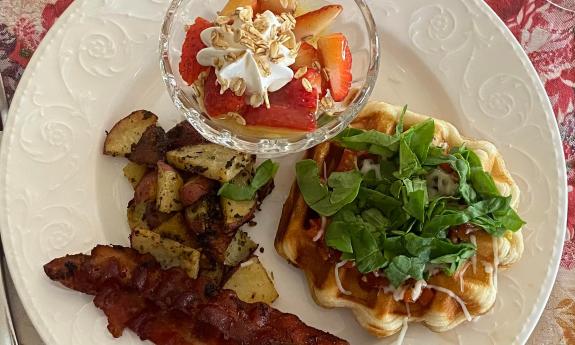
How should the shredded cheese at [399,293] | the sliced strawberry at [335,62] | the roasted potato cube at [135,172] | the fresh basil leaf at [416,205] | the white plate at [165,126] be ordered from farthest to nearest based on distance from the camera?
the roasted potato cube at [135,172], the white plate at [165,126], the sliced strawberry at [335,62], the shredded cheese at [399,293], the fresh basil leaf at [416,205]

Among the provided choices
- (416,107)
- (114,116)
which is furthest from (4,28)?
(416,107)

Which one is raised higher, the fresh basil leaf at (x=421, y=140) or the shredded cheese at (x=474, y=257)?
the fresh basil leaf at (x=421, y=140)

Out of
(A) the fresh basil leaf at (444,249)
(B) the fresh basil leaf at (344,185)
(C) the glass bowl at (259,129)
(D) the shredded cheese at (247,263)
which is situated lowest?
(D) the shredded cheese at (247,263)

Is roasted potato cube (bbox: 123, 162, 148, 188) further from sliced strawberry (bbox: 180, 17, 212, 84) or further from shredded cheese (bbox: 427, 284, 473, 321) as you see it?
shredded cheese (bbox: 427, 284, 473, 321)

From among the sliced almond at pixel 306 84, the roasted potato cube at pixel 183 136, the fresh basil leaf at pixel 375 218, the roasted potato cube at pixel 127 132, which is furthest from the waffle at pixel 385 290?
the roasted potato cube at pixel 127 132

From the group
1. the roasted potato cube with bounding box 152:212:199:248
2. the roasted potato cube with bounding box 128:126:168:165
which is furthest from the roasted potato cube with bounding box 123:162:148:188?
the roasted potato cube with bounding box 152:212:199:248

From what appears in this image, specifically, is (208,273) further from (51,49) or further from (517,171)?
(517,171)

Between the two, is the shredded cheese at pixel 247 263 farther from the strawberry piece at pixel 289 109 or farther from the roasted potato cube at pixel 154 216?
the strawberry piece at pixel 289 109
